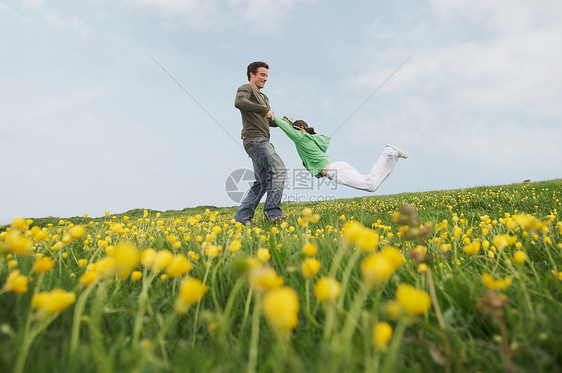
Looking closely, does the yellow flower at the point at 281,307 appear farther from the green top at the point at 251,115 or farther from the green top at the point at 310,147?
the green top at the point at 251,115

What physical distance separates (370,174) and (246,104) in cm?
308

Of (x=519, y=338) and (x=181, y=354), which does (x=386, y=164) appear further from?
(x=181, y=354)

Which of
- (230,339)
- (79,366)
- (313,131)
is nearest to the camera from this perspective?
(79,366)

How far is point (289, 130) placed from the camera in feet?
23.2

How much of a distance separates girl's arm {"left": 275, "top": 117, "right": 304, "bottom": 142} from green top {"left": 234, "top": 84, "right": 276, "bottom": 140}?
1.14 feet

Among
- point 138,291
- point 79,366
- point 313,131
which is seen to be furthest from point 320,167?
point 79,366

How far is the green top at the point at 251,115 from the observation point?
670cm

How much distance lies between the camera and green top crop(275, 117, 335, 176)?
6770 mm

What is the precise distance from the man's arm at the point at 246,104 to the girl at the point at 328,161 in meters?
0.49

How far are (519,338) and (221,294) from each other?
1484 mm

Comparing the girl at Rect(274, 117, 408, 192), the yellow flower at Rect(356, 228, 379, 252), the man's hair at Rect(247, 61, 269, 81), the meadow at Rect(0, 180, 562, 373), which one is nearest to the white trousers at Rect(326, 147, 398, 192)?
the girl at Rect(274, 117, 408, 192)

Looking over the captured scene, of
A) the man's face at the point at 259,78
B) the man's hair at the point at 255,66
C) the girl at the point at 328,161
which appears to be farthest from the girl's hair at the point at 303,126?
the man's hair at the point at 255,66

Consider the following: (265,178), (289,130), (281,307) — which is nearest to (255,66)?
(289,130)

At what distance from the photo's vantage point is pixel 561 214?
237 inches
